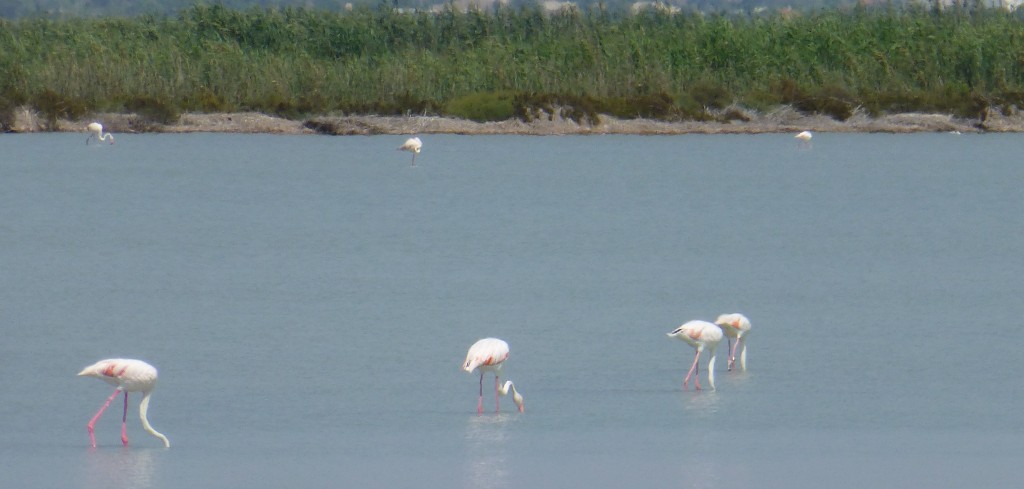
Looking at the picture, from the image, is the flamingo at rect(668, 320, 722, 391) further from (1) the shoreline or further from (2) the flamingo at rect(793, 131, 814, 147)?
(1) the shoreline

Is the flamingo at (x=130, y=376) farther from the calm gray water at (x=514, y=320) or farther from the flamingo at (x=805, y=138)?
the flamingo at (x=805, y=138)

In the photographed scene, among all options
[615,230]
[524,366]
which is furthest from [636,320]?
[615,230]

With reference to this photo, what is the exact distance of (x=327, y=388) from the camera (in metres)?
9.22

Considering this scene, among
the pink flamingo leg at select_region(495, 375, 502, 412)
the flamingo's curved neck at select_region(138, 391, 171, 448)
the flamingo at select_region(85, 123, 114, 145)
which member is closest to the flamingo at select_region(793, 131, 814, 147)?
the flamingo at select_region(85, 123, 114, 145)

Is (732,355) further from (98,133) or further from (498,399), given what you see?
(98,133)

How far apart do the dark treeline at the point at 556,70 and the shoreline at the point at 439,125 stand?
20 cm

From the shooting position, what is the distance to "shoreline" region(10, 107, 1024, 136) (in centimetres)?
2984

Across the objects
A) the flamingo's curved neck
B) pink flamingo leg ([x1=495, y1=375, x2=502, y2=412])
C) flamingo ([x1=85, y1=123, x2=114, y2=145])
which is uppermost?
the flamingo's curved neck

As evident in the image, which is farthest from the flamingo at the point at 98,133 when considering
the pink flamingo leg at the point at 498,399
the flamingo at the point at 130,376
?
the flamingo at the point at 130,376

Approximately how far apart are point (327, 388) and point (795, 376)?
2.65m

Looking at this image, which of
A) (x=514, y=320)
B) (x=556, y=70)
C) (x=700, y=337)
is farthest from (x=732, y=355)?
(x=556, y=70)

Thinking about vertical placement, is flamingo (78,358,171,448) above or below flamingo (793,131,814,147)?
above

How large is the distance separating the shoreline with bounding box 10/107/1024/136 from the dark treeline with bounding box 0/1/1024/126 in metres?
0.20

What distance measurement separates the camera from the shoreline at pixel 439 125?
1175 inches
